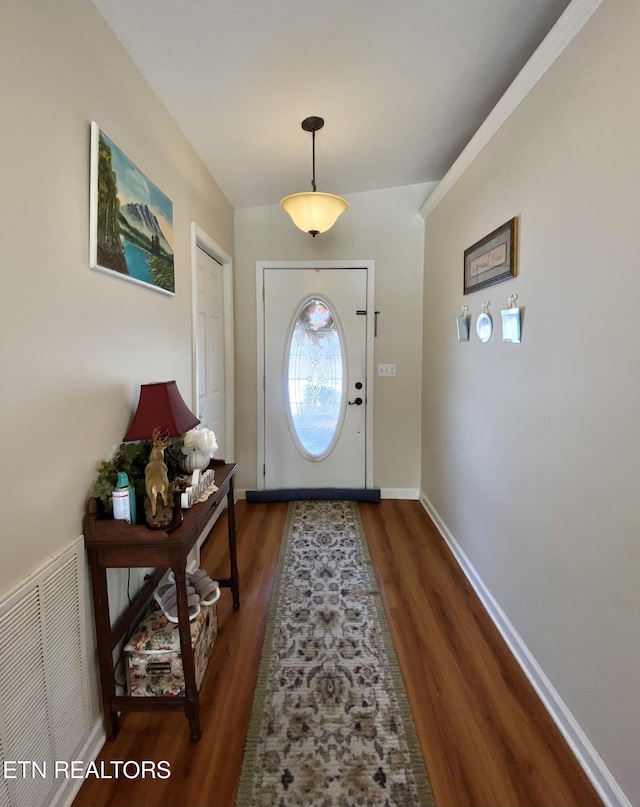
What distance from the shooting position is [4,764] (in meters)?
0.94

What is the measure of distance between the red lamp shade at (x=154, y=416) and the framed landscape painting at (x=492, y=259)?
1.54 meters

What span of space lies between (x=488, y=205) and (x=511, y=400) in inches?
40.1

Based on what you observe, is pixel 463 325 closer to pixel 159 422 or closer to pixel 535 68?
pixel 535 68

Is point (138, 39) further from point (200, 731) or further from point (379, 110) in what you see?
point (200, 731)

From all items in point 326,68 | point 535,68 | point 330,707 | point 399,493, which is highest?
point 326,68

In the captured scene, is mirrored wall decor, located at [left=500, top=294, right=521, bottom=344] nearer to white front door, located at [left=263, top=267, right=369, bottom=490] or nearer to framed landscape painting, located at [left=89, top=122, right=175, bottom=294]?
framed landscape painting, located at [left=89, top=122, right=175, bottom=294]

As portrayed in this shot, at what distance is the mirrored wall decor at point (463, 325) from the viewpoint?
7.67 feet

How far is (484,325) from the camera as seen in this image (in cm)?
207

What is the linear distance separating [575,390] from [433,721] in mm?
1272

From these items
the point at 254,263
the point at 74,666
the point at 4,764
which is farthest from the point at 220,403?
the point at 4,764

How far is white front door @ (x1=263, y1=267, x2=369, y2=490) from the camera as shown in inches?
132

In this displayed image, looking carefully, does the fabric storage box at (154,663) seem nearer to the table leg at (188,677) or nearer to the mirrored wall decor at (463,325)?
the table leg at (188,677)

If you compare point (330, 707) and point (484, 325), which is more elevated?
point (484, 325)

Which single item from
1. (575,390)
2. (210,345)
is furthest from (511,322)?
(210,345)
